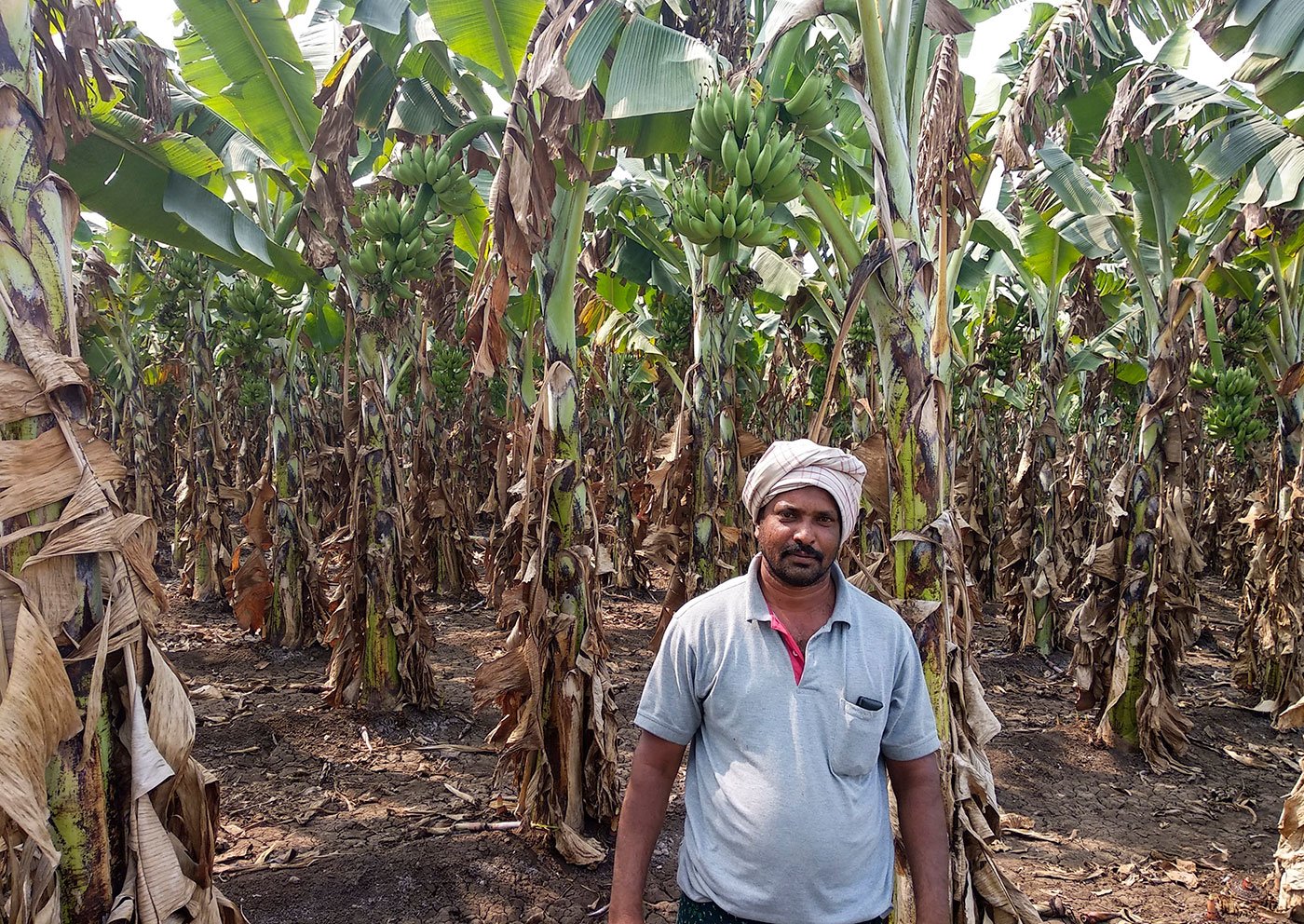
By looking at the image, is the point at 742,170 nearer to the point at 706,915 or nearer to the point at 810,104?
the point at 810,104

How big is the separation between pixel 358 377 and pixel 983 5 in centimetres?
507

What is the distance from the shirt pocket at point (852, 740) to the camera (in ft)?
5.55

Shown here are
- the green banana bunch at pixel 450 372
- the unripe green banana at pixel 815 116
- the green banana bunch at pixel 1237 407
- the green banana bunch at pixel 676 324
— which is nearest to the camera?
the unripe green banana at pixel 815 116

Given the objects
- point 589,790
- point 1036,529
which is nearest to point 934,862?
point 589,790

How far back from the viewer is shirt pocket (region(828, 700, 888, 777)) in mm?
1692

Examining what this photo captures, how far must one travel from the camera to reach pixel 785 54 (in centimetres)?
332

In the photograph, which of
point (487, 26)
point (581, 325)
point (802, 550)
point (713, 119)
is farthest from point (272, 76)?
point (802, 550)

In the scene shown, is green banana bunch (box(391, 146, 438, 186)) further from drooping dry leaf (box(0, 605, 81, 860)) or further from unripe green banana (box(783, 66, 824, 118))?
drooping dry leaf (box(0, 605, 81, 860))

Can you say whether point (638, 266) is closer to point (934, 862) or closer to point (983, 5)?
point (983, 5)

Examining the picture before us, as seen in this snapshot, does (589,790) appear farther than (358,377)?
No

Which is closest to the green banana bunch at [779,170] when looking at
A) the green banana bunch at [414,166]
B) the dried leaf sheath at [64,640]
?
the green banana bunch at [414,166]

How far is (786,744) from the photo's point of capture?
5.57 feet

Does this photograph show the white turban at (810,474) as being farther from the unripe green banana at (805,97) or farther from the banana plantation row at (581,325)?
the unripe green banana at (805,97)

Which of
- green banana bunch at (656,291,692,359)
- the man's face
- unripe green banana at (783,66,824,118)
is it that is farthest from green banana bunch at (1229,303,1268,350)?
the man's face
